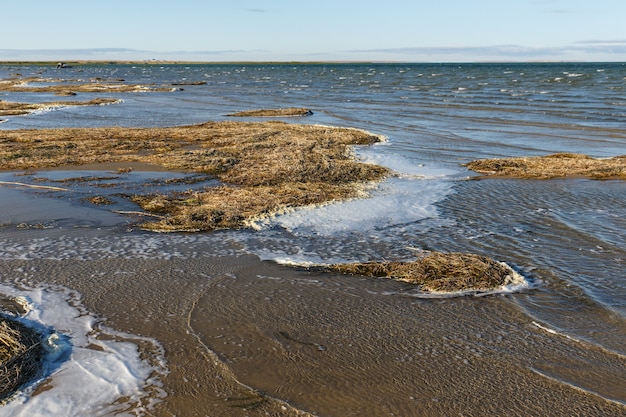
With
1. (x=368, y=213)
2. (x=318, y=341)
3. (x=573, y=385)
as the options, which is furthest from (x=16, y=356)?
(x=368, y=213)

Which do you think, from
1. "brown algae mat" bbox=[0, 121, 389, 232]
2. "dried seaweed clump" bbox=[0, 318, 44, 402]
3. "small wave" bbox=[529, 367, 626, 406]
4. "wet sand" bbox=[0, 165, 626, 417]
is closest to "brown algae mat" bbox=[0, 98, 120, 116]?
"brown algae mat" bbox=[0, 121, 389, 232]

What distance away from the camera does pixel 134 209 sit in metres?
15.0

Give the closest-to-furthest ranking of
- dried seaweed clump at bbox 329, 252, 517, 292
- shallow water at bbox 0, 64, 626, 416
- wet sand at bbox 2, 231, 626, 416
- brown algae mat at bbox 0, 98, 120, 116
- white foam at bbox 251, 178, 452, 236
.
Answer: wet sand at bbox 2, 231, 626, 416 < shallow water at bbox 0, 64, 626, 416 < dried seaweed clump at bbox 329, 252, 517, 292 < white foam at bbox 251, 178, 452, 236 < brown algae mat at bbox 0, 98, 120, 116

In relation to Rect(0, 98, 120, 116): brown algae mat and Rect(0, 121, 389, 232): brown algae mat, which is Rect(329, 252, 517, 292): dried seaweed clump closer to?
Rect(0, 121, 389, 232): brown algae mat

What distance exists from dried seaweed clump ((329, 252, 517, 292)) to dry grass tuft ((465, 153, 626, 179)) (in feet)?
34.1

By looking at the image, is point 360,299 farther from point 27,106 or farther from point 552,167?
point 27,106

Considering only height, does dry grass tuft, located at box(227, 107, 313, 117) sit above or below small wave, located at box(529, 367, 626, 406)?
above

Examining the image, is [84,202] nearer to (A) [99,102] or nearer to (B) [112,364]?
(B) [112,364]

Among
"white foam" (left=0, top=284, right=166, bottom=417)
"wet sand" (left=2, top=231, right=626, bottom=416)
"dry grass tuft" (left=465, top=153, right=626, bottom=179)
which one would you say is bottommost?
"wet sand" (left=2, top=231, right=626, bottom=416)

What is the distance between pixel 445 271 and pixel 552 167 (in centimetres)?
1296

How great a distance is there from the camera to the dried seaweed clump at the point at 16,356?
672 centimetres

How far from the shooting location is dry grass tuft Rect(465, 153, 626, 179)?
20078 millimetres

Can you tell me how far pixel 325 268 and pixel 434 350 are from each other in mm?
3546

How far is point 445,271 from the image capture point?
34.2 ft
